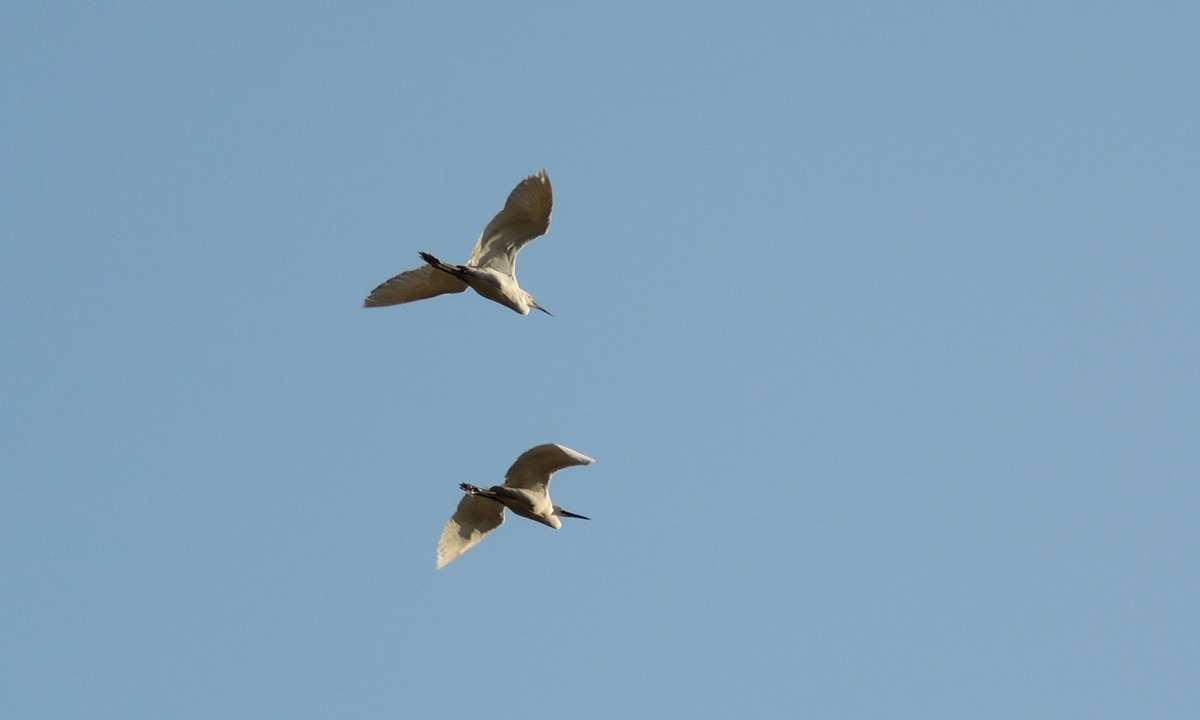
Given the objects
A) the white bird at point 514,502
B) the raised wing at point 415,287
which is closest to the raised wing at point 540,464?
the white bird at point 514,502

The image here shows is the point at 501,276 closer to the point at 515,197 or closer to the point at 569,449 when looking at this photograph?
the point at 515,197

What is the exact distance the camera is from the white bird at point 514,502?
3506 cm

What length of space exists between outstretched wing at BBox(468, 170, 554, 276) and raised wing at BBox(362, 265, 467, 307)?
71 centimetres

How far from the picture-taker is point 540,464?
3547 cm

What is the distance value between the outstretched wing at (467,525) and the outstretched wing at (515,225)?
5042mm

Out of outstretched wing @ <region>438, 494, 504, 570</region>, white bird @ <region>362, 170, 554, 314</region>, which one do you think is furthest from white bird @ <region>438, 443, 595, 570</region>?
white bird @ <region>362, 170, 554, 314</region>

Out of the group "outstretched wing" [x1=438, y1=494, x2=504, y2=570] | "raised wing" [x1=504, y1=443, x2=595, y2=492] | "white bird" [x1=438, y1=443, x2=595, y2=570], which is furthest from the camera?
"outstretched wing" [x1=438, y1=494, x2=504, y2=570]

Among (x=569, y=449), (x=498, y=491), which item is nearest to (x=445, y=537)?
(x=498, y=491)

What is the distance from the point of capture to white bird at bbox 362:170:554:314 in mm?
35281

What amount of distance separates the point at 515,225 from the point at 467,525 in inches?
263

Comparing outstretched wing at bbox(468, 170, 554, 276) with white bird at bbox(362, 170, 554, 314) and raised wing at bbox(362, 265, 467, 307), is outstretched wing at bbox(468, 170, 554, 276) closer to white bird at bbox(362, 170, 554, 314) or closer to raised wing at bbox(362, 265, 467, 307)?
white bird at bbox(362, 170, 554, 314)

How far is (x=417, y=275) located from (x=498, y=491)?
479 centimetres

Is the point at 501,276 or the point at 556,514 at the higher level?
the point at 501,276

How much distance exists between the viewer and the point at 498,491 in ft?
118
